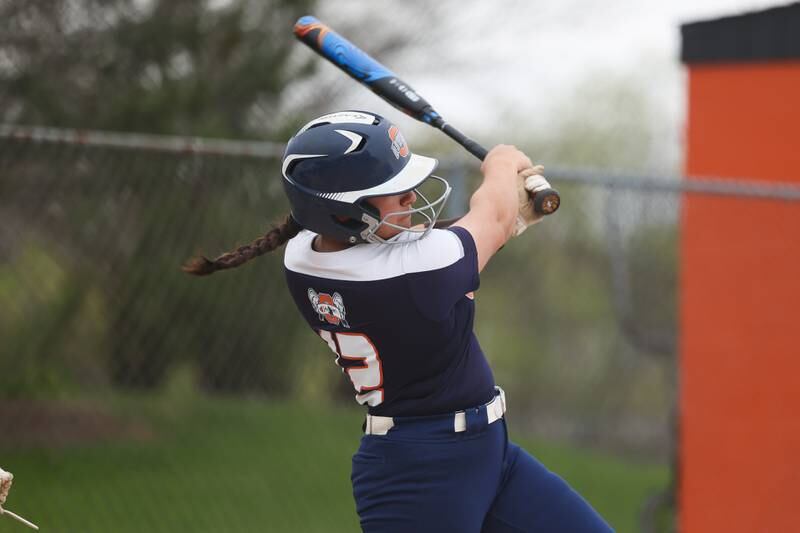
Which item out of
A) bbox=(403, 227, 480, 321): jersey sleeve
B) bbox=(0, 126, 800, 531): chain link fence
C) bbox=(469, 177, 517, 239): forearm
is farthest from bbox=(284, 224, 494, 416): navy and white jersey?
bbox=(0, 126, 800, 531): chain link fence

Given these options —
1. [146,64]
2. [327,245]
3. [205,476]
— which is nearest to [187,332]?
[205,476]

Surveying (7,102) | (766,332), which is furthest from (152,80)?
(766,332)

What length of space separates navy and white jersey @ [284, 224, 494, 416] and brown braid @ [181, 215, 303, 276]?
0.07 m

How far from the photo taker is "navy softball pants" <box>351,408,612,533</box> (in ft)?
8.68

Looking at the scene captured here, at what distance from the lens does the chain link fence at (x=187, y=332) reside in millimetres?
4695

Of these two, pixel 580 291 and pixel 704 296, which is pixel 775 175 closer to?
pixel 704 296

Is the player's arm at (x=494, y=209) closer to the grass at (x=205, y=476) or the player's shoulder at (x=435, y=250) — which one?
the player's shoulder at (x=435, y=250)

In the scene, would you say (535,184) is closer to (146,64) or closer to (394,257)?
(394,257)

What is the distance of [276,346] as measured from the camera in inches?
222

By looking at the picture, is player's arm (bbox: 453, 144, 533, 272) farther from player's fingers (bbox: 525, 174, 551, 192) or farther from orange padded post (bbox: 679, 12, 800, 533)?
orange padded post (bbox: 679, 12, 800, 533)

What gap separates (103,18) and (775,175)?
4.35m

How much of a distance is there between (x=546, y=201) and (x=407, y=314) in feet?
1.80

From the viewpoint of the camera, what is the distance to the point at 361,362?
2.64 metres

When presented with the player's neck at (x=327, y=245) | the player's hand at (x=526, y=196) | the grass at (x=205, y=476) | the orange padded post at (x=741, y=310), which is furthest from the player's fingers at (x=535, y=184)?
the grass at (x=205, y=476)
